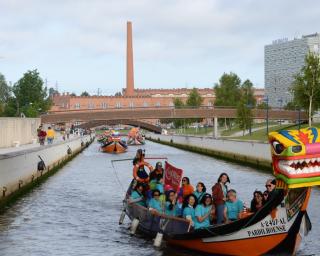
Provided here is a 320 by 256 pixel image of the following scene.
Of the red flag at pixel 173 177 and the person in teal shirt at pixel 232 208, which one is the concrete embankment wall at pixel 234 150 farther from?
the person in teal shirt at pixel 232 208

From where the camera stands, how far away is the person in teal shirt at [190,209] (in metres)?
18.5

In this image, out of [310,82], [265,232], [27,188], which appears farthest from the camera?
[310,82]

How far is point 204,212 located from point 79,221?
856 cm

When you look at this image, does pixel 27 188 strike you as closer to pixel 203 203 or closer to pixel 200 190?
pixel 200 190

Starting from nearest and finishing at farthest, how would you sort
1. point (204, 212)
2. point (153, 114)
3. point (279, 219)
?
1. point (279, 219)
2. point (204, 212)
3. point (153, 114)

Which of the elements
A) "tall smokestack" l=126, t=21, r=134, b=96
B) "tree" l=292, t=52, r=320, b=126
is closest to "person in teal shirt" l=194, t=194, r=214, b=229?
"tree" l=292, t=52, r=320, b=126

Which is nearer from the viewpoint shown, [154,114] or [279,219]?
[279,219]

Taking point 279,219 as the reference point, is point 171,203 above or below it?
below

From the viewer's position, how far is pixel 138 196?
23.5 metres

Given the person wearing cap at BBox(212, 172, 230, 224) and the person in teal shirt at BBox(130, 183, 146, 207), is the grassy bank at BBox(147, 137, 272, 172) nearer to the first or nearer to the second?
the person in teal shirt at BBox(130, 183, 146, 207)

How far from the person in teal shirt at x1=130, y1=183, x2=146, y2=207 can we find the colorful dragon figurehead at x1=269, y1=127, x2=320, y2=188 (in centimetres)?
816

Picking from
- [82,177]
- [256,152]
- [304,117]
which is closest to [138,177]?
[82,177]

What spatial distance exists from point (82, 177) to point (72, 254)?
27.2 metres

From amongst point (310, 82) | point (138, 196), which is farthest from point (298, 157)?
point (310, 82)
